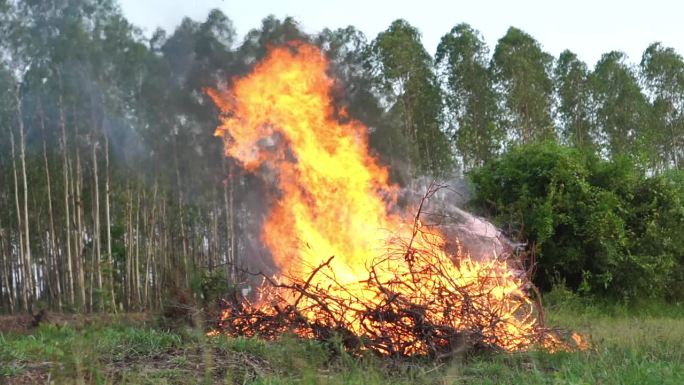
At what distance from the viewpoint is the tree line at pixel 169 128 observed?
797 inches

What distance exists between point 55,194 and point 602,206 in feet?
67.4

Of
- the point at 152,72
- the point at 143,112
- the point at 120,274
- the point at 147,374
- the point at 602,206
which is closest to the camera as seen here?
the point at 147,374

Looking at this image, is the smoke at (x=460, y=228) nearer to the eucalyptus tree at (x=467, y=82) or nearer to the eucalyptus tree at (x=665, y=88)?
the eucalyptus tree at (x=467, y=82)

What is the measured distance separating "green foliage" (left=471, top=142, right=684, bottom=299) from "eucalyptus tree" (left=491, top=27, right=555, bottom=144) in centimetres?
1162

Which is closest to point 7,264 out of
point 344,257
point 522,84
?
point 344,257

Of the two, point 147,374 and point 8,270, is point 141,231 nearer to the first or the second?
point 8,270

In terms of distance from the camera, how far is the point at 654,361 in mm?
6777

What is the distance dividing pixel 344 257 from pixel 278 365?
356 cm

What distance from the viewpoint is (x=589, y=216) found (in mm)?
16891

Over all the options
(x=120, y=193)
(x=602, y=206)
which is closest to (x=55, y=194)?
(x=120, y=193)

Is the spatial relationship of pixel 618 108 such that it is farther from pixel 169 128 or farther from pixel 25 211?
pixel 25 211

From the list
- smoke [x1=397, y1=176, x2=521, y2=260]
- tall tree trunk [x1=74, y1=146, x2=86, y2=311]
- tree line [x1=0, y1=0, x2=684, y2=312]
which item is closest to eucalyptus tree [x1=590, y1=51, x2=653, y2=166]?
tree line [x1=0, y1=0, x2=684, y2=312]

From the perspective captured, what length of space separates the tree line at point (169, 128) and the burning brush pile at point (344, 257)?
8.23 ft

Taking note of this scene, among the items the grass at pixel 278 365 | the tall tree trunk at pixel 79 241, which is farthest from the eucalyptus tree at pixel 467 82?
the grass at pixel 278 365
